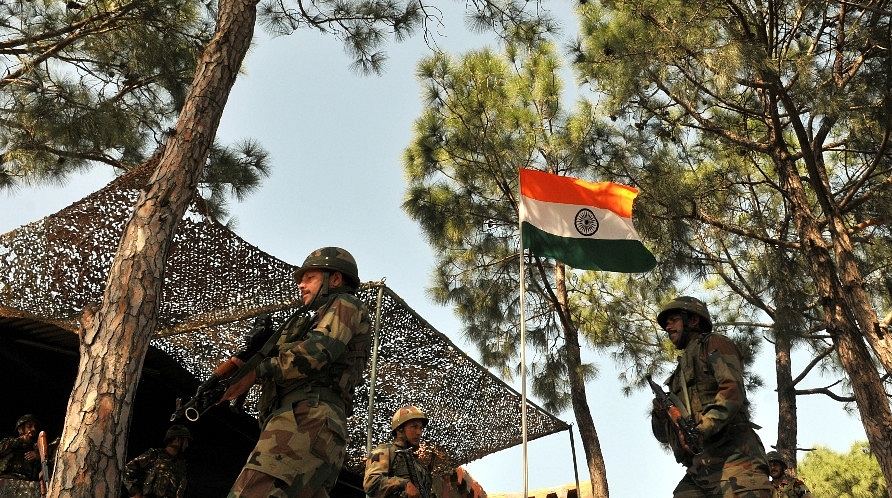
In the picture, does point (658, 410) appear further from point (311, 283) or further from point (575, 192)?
point (575, 192)

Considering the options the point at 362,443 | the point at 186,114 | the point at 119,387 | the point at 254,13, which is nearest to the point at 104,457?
the point at 119,387

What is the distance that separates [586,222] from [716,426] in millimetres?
4614

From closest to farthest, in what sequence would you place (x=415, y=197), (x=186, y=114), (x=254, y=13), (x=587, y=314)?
(x=186, y=114), (x=254, y=13), (x=415, y=197), (x=587, y=314)

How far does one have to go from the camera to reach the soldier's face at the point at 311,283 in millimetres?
3752

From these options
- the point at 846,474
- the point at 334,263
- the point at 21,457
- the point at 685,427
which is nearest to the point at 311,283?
the point at 334,263

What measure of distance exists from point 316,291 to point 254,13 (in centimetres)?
288

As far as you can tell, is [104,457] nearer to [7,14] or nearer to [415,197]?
[7,14]

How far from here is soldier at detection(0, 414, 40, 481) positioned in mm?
6754

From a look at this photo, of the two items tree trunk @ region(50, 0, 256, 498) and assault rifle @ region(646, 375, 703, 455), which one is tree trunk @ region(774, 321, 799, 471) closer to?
assault rifle @ region(646, 375, 703, 455)

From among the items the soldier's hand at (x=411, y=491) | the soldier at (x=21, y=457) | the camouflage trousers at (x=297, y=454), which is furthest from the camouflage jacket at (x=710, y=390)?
the soldier at (x=21, y=457)

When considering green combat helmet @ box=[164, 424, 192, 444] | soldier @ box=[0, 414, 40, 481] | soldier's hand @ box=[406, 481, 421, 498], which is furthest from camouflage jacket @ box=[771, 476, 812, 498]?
soldier @ box=[0, 414, 40, 481]

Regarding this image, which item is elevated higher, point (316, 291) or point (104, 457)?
point (316, 291)

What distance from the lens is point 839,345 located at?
7.92 metres

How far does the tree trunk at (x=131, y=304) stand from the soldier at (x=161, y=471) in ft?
8.16
